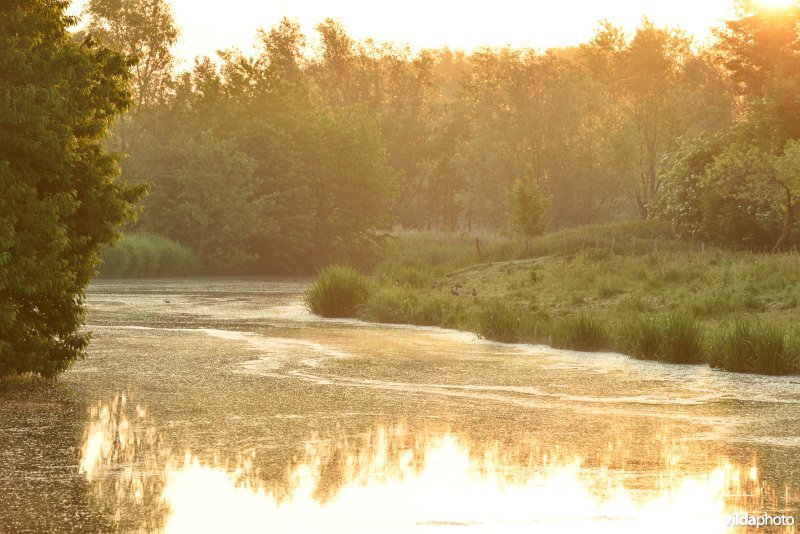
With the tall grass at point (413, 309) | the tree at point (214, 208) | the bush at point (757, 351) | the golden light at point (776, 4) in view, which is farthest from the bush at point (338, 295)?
the golden light at point (776, 4)

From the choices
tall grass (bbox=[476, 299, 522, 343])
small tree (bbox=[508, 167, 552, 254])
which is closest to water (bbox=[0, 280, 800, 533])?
tall grass (bbox=[476, 299, 522, 343])

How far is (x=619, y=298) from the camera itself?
27.3 m

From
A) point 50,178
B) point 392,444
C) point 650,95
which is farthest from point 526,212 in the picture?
point 392,444

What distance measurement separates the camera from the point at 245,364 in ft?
58.9

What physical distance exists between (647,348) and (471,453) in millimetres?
8832

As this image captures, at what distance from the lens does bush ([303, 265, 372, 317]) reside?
2884 cm

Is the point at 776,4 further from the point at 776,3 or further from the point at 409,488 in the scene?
the point at 409,488

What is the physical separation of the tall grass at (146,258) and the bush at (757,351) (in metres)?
35.1

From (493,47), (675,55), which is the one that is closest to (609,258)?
(675,55)

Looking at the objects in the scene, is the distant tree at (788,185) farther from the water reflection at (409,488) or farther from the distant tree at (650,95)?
the distant tree at (650,95)

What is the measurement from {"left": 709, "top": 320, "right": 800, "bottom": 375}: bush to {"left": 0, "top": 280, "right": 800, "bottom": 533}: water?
47 centimetres

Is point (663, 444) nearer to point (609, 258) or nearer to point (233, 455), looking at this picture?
point (233, 455)

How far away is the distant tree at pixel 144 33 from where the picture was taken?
69.7 meters

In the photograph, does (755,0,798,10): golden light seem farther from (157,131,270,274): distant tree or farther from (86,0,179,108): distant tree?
(86,0,179,108): distant tree
